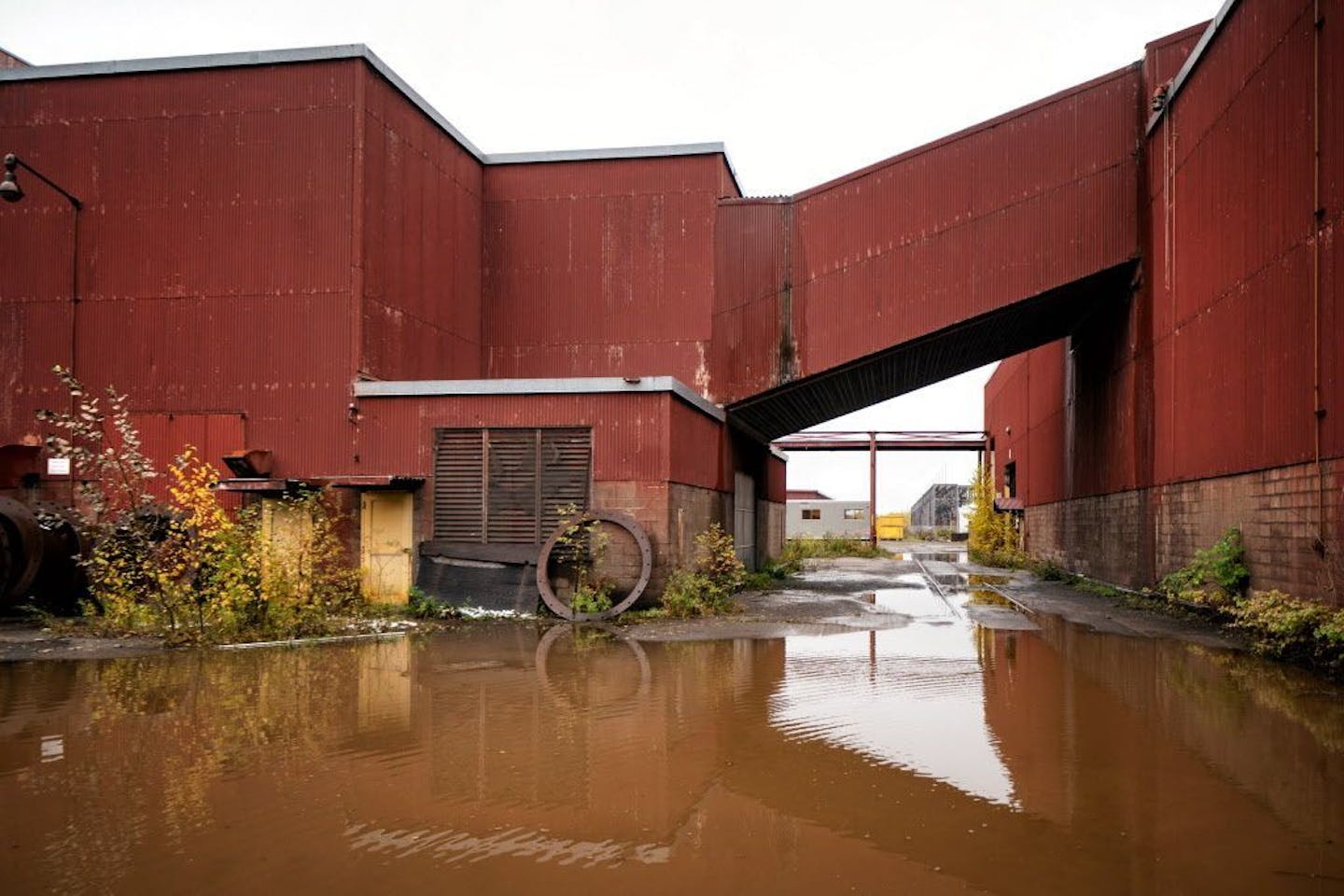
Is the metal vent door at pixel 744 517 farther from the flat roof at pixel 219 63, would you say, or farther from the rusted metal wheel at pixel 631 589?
the flat roof at pixel 219 63

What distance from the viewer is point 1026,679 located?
27.8ft

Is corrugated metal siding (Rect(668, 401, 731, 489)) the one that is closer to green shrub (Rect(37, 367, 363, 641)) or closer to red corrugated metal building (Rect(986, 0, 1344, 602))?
green shrub (Rect(37, 367, 363, 641))

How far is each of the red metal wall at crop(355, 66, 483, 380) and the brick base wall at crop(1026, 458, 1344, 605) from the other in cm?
1276

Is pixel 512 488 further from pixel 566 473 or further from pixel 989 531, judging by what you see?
pixel 989 531

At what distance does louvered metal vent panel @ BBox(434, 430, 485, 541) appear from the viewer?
14281 mm

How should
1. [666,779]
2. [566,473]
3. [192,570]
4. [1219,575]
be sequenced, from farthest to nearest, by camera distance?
[566,473]
[1219,575]
[192,570]
[666,779]

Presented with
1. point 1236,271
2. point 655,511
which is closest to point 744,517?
point 655,511

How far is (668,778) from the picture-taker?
5402 millimetres

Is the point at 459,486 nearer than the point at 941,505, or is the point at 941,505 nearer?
the point at 459,486

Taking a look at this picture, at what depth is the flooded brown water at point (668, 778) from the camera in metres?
4.03

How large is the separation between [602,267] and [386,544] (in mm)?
7982

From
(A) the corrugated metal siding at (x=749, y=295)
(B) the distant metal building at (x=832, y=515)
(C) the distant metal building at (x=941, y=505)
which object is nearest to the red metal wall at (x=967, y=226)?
(A) the corrugated metal siding at (x=749, y=295)

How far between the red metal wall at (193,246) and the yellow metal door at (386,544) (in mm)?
1294

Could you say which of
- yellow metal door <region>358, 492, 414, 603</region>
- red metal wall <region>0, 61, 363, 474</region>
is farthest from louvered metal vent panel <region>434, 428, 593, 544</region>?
red metal wall <region>0, 61, 363, 474</region>
